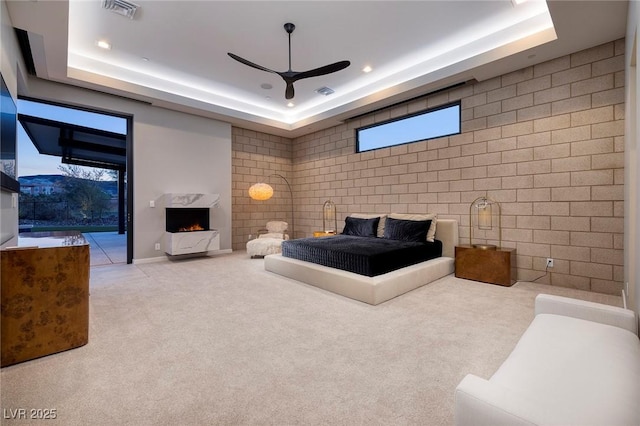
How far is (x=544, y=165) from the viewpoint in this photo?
394cm

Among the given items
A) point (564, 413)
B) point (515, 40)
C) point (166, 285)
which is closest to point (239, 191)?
point (166, 285)

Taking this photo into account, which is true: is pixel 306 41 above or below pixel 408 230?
above

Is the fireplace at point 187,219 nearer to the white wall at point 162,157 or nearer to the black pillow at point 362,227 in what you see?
the white wall at point 162,157

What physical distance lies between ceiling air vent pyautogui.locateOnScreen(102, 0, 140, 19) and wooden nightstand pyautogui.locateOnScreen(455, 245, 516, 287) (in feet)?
17.0

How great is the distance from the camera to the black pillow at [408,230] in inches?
181

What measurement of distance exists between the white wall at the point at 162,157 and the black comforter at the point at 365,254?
2819mm

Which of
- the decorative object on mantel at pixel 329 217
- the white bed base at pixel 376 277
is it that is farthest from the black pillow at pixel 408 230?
the decorative object on mantel at pixel 329 217

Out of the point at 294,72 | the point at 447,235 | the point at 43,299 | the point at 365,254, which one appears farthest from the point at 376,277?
the point at 43,299

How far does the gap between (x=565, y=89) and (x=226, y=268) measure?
5654 mm

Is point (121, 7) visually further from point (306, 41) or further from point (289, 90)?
point (306, 41)

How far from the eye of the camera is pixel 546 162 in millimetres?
3926

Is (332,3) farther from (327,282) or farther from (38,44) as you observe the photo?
(38,44)

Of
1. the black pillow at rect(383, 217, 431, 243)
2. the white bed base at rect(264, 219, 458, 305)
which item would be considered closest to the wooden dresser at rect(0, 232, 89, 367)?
the white bed base at rect(264, 219, 458, 305)

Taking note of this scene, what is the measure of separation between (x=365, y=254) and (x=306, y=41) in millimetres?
3062
